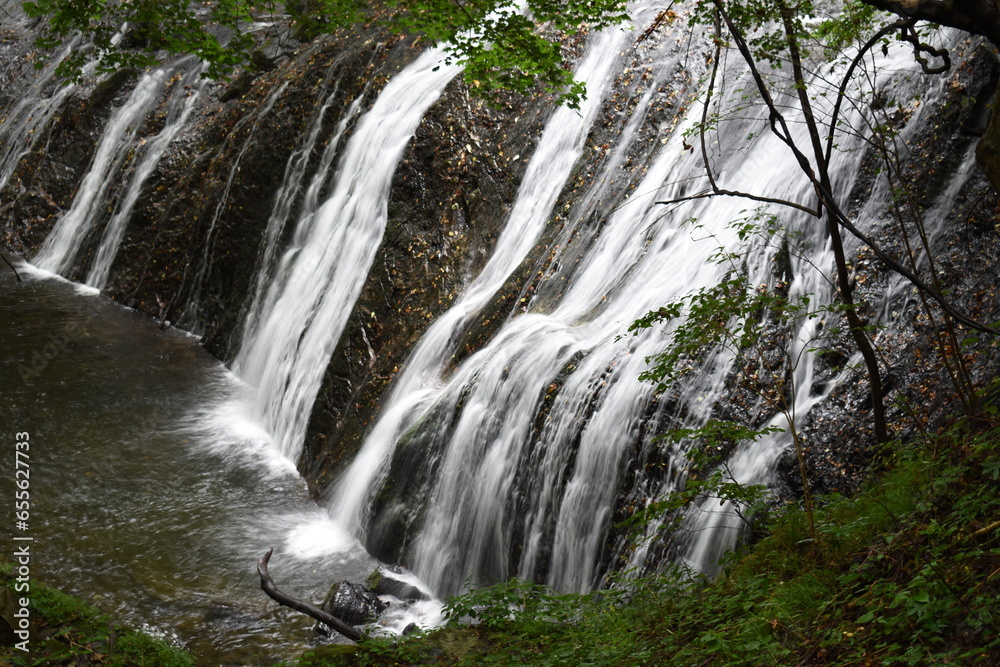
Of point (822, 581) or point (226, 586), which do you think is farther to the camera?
point (226, 586)

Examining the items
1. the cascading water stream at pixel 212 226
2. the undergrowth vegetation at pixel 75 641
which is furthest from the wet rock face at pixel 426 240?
the cascading water stream at pixel 212 226

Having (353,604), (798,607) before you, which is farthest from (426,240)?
(798,607)

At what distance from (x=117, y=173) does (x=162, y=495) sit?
30.9 feet

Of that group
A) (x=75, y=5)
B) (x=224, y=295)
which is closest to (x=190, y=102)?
(x=224, y=295)

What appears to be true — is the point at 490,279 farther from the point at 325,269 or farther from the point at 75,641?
the point at 75,641

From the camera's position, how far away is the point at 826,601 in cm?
352

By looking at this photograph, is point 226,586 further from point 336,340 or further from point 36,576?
point 336,340

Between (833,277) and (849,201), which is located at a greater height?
(849,201)

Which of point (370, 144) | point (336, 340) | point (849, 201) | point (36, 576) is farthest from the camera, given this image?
point (370, 144)

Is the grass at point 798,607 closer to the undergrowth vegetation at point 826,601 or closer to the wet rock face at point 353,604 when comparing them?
the undergrowth vegetation at point 826,601

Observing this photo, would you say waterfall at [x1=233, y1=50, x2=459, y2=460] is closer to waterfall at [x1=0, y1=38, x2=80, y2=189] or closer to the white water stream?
the white water stream

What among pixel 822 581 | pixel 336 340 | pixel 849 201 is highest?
pixel 849 201

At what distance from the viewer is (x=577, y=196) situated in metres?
9.41

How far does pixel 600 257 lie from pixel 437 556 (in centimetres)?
333
